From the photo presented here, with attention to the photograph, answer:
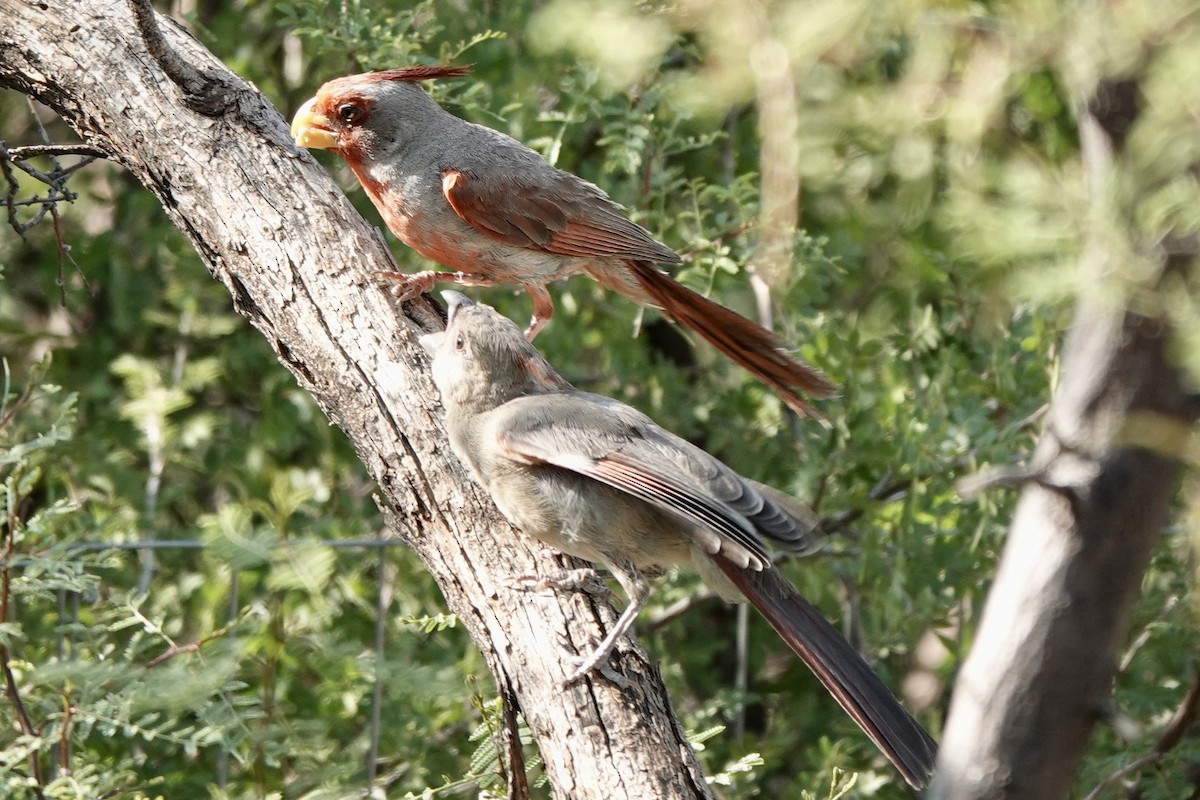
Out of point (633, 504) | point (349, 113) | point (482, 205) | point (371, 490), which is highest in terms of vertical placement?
point (349, 113)

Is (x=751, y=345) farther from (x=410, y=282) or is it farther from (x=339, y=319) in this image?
(x=339, y=319)

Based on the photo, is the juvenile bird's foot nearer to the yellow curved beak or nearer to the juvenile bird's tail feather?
the juvenile bird's tail feather

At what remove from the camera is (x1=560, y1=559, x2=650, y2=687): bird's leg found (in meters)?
2.85

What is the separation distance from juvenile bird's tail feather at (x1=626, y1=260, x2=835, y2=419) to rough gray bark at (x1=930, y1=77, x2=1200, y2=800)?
220cm

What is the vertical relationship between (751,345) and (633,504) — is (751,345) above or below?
above

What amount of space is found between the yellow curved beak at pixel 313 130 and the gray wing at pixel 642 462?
1.26m

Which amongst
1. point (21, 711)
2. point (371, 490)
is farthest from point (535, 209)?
point (21, 711)

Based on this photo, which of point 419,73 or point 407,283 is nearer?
point 407,283

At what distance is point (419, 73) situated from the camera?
4.07 metres

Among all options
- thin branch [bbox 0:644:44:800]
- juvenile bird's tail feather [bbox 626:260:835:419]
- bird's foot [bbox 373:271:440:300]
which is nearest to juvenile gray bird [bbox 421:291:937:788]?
bird's foot [bbox 373:271:440:300]

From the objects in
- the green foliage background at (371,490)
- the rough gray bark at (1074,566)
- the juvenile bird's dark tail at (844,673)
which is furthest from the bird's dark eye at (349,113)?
the rough gray bark at (1074,566)

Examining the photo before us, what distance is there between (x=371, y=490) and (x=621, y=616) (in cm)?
180

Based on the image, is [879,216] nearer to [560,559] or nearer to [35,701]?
[560,559]

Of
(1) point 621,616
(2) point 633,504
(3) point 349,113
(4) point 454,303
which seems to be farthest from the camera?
(3) point 349,113
